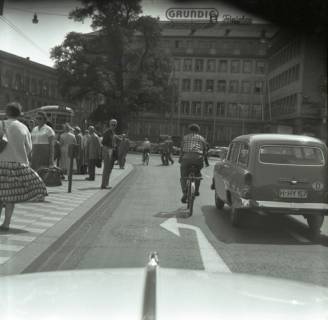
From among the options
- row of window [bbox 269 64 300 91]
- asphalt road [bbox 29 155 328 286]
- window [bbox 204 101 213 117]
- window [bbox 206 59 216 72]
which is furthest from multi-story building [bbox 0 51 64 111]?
asphalt road [bbox 29 155 328 286]

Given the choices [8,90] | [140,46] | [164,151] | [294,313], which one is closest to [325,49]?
[294,313]

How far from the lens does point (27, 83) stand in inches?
2741

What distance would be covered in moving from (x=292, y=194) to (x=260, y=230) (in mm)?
831

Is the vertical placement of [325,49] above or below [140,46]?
below

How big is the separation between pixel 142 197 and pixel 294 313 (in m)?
13.1

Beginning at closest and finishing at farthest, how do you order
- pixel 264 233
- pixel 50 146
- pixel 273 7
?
1. pixel 273 7
2. pixel 264 233
3. pixel 50 146

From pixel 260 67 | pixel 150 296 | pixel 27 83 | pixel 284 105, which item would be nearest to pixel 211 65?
pixel 27 83

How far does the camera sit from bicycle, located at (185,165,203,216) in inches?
456

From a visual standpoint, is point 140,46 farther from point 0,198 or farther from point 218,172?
point 0,198

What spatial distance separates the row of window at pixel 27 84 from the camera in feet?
218

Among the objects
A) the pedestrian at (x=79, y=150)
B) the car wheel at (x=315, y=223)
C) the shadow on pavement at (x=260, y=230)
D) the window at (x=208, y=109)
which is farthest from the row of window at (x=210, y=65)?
the car wheel at (x=315, y=223)

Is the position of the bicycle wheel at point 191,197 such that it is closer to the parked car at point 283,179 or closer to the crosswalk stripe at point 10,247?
the parked car at point 283,179

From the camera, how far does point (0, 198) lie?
799cm

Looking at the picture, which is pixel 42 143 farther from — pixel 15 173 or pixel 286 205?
pixel 286 205
